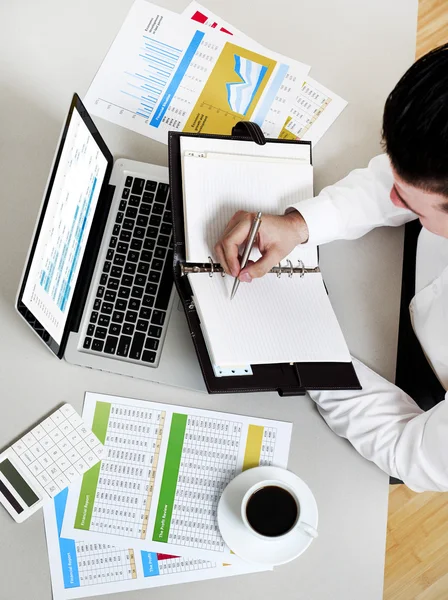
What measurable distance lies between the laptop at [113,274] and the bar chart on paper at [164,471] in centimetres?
7

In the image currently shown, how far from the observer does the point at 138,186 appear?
1037 millimetres

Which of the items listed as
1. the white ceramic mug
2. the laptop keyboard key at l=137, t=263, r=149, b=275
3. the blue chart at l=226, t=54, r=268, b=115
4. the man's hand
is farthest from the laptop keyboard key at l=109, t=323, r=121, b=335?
the blue chart at l=226, t=54, r=268, b=115

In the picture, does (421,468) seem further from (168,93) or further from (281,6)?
(281,6)

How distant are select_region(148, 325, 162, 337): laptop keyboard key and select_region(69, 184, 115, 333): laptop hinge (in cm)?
12

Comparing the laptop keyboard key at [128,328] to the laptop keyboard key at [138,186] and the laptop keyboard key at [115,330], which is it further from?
the laptop keyboard key at [138,186]

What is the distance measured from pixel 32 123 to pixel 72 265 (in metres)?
0.34

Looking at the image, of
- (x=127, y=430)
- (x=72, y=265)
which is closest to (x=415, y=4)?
(x=72, y=265)

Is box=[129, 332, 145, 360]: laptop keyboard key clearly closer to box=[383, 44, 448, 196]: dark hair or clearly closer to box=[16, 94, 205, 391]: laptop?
box=[16, 94, 205, 391]: laptop

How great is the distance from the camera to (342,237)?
1035 millimetres

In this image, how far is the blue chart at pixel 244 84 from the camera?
1.12 meters

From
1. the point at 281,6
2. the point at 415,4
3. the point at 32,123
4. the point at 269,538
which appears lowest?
the point at 269,538

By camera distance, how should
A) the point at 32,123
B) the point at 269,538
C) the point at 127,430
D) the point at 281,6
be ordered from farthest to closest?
the point at 281,6 < the point at 32,123 < the point at 127,430 < the point at 269,538

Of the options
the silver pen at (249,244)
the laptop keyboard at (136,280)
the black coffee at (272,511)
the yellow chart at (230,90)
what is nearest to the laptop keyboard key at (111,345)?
the laptop keyboard at (136,280)

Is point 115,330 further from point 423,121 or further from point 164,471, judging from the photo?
point 423,121
